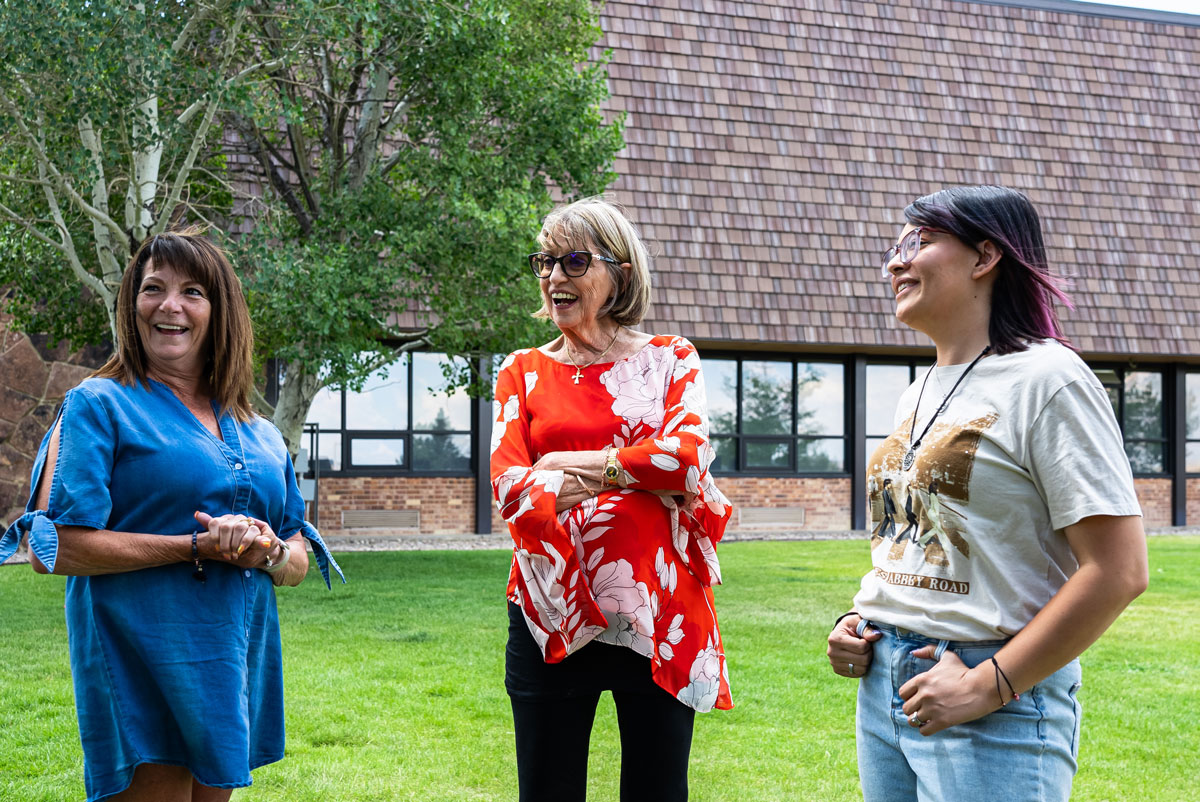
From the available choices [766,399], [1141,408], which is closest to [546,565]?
[766,399]

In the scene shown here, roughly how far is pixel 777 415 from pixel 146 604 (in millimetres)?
15112

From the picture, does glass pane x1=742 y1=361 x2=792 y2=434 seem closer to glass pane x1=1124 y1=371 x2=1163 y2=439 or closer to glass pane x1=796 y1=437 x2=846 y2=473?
glass pane x1=796 y1=437 x2=846 y2=473

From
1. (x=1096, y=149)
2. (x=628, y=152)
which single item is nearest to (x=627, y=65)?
(x=628, y=152)

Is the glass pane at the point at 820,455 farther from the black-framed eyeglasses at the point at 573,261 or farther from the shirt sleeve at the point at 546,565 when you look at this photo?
the shirt sleeve at the point at 546,565

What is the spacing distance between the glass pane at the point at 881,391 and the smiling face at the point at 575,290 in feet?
50.2

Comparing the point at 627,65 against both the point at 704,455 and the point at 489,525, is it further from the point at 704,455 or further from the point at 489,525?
the point at 704,455

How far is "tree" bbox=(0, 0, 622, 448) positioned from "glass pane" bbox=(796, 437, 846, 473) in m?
7.71

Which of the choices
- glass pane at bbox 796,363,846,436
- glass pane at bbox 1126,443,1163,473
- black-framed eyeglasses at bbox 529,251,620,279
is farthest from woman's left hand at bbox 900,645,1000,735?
glass pane at bbox 1126,443,1163,473

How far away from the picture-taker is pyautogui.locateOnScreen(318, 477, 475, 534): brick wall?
14.4m

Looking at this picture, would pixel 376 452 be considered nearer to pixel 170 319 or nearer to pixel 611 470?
pixel 170 319

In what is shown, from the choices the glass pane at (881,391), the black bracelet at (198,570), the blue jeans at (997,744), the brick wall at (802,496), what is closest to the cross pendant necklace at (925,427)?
the blue jeans at (997,744)

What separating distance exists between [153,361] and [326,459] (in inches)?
491

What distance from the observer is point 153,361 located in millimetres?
2404

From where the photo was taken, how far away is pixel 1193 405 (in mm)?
18703
